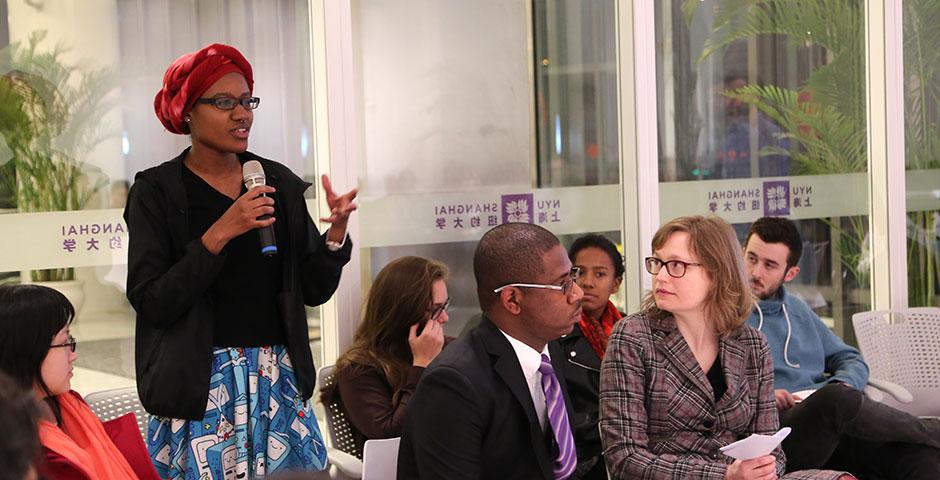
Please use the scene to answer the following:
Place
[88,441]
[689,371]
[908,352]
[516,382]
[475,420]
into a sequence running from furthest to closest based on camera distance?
[908,352] → [689,371] → [88,441] → [516,382] → [475,420]

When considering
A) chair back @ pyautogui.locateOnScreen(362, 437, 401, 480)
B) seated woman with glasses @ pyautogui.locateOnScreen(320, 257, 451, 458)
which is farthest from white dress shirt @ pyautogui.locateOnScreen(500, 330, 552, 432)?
seated woman with glasses @ pyautogui.locateOnScreen(320, 257, 451, 458)

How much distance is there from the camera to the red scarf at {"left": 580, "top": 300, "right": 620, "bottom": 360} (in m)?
4.36

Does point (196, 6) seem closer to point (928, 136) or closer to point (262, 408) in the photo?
point (262, 408)

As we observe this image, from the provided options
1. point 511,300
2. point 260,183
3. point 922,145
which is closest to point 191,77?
point 260,183

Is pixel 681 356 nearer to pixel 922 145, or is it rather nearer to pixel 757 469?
pixel 757 469

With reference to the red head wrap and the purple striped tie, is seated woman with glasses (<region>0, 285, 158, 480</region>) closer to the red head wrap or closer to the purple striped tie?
the red head wrap

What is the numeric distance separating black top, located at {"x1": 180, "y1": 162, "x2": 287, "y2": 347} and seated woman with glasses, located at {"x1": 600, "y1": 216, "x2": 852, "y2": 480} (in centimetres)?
103

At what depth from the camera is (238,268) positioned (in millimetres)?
3396

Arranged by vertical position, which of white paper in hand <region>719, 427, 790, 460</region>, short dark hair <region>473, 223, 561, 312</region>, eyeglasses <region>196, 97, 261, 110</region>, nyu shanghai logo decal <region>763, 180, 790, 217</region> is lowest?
white paper in hand <region>719, 427, 790, 460</region>

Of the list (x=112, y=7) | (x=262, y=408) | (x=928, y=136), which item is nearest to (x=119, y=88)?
(x=112, y=7)

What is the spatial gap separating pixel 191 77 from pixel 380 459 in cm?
123

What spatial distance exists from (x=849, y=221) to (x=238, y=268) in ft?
13.2

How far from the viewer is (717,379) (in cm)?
355

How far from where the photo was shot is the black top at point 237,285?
3.38 m
